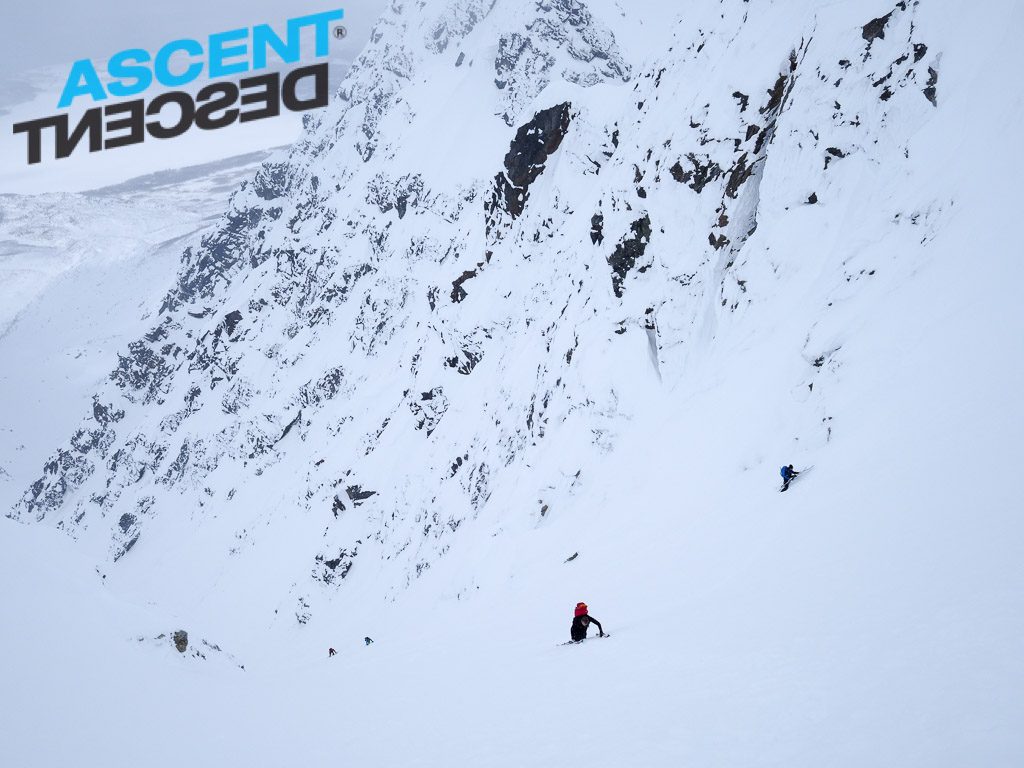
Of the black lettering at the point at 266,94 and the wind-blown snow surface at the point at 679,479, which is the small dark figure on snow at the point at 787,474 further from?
the black lettering at the point at 266,94

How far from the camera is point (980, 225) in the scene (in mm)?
18188

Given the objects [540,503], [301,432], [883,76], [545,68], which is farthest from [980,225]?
[545,68]

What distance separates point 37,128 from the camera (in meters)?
27.3

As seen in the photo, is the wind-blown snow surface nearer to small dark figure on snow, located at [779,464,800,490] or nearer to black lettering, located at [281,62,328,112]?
small dark figure on snow, located at [779,464,800,490]

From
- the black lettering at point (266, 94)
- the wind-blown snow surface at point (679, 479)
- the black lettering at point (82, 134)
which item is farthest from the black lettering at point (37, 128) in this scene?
the wind-blown snow surface at point (679, 479)

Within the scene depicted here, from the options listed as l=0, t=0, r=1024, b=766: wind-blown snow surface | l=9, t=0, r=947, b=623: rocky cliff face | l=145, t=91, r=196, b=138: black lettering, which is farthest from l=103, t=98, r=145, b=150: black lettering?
l=9, t=0, r=947, b=623: rocky cliff face

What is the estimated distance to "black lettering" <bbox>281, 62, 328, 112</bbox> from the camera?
26.0m

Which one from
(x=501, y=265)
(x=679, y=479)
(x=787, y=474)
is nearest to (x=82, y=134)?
(x=679, y=479)

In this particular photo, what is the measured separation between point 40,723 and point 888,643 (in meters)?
13.2

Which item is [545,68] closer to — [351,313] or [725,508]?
[351,313]

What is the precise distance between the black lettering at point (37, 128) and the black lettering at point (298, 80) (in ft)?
30.5

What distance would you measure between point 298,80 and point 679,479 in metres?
21.4

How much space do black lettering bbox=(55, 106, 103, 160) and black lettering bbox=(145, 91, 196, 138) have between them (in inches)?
75.2

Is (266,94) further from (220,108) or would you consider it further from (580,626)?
(580,626)
